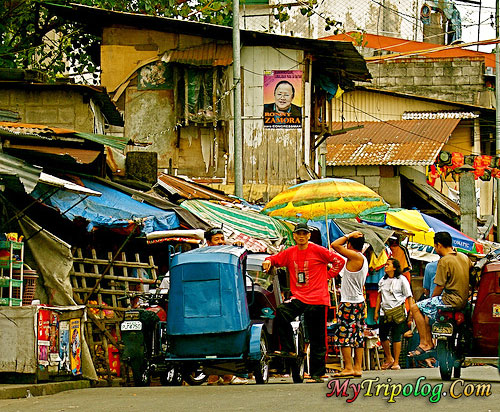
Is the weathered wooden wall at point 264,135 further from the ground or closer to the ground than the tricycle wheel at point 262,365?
further from the ground

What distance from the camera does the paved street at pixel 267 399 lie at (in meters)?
9.09

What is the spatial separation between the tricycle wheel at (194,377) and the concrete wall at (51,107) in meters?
7.96

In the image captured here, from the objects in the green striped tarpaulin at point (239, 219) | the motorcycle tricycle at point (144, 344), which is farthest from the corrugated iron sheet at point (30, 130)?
the motorcycle tricycle at point (144, 344)

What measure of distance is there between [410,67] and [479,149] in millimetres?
4594

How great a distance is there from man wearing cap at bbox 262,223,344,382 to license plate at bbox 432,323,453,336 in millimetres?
1465

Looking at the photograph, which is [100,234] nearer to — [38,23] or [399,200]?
[38,23]

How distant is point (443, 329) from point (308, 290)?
1.80 m

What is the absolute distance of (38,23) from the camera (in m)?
28.5

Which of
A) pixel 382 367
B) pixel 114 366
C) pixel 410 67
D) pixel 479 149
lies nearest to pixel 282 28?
pixel 410 67

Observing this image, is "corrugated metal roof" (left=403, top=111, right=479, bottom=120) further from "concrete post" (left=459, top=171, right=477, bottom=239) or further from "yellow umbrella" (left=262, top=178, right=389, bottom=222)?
"yellow umbrella" (left=262, top=178, right=389, bottom=222)

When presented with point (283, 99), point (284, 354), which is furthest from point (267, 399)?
point (283, 99)

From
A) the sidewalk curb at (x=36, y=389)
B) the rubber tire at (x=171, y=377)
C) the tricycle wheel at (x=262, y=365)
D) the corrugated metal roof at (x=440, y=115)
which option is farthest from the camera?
the corrugated metal roof at (x=440, y=115)

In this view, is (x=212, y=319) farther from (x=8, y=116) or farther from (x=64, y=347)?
(x=8, y=116)

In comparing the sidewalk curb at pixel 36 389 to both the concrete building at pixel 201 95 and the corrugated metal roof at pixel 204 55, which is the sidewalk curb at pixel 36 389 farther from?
the corrugated metal roof at pixel 204 55
